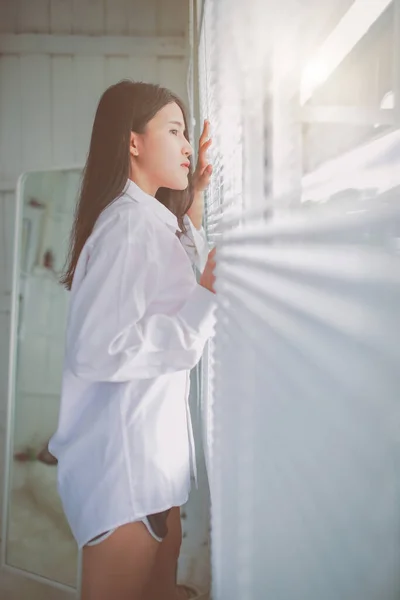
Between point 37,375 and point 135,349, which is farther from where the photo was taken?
point 37,375

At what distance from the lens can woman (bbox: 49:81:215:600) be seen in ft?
3.90

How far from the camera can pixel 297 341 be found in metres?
0.52

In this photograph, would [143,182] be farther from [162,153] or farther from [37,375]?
[37,375]

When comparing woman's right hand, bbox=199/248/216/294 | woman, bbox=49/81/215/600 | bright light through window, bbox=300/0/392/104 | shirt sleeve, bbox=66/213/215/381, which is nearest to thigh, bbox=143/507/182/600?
woman, bbox=49/81/215/600

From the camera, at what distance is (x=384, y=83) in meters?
0.35

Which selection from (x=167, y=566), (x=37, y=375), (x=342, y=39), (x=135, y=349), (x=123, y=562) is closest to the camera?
(x=342, y=39)

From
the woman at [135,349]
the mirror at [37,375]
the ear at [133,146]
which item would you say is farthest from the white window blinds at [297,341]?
the mirror at [37,375]

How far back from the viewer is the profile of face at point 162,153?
Answer: 1327 mm

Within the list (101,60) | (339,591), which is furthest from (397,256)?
(101,60)

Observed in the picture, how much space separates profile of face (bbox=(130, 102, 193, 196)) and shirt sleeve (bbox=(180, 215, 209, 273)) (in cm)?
10

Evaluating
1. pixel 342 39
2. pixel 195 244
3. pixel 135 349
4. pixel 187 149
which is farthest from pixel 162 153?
pixel 342 39

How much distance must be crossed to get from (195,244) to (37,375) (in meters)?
0.76

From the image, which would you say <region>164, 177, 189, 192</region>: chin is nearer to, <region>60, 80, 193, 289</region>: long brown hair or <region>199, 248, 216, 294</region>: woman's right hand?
<region>60, 80, 193, 289</region>: long brown hair

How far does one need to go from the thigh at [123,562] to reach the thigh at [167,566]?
0.9 inches
